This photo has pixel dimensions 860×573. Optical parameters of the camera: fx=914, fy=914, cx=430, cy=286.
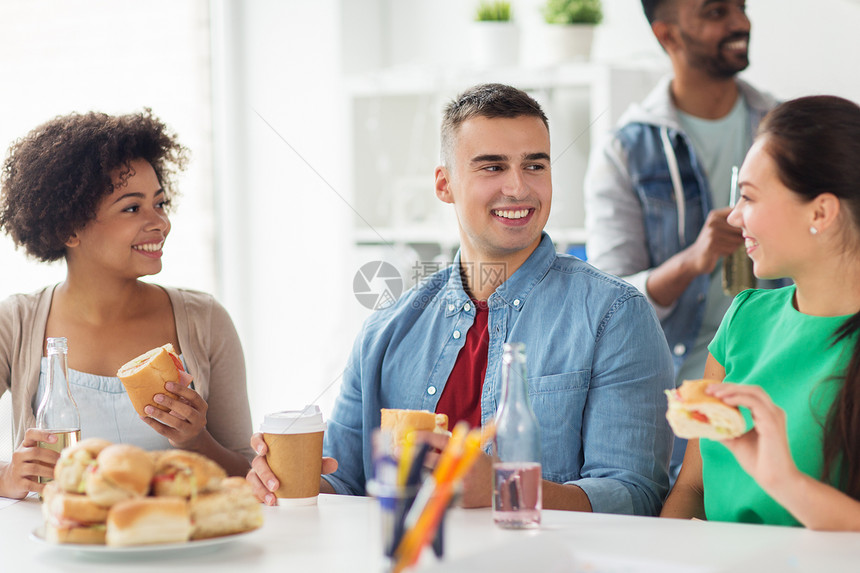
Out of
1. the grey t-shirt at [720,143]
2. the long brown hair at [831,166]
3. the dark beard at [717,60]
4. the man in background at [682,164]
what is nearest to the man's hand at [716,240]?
the man in background at [682,164]

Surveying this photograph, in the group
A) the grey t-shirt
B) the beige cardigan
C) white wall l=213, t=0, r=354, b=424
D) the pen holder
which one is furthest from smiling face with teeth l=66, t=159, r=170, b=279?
white wall l=213, t=0, r=354, b=424

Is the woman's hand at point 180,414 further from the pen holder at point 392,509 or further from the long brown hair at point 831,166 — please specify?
the long brown hair at point 831,166

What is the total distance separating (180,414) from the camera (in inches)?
61.1

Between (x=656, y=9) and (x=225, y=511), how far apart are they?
6.68ft

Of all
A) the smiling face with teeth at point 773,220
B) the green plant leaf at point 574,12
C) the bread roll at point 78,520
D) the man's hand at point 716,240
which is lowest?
the bread roll at point 78,520

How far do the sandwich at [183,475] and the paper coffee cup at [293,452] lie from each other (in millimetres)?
230

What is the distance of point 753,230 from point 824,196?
0.11 m

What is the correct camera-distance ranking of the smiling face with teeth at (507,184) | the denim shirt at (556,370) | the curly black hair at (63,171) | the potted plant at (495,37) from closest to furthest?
1. the denim shirt at (556,370)
2. the smiling face with teeth at (507,184)
3. the curly black hair at (63,171)
4. the potted plant at (495,37)

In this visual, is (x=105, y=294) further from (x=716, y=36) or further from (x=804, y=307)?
(x=716, y=36)

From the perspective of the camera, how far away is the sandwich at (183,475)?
107 cm

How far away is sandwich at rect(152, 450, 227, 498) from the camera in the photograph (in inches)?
42.2

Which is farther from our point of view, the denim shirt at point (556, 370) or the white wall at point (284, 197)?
the white wall at point (284, 197)

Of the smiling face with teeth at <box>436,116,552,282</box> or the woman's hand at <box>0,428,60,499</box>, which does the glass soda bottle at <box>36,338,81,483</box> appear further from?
the smiling face with teeth at <box>436,116,552,282</box>

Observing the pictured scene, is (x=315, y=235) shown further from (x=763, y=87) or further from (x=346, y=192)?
(x=763, y=87)
